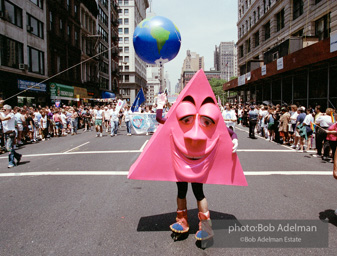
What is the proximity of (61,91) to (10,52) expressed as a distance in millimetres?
7575

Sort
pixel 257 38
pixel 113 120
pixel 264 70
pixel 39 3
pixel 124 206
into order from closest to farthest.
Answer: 1. pixel 124 206
2. pixel 113 120
3. pixel 264 70
4. pixel 39 3
5. pixel 257 38

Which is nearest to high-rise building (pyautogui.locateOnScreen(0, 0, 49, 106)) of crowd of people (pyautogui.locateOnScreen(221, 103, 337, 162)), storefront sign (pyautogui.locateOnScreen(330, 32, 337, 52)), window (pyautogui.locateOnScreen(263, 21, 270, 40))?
crowd of people (pyautogui.locateOnScreen(221, 103, 337, 162))

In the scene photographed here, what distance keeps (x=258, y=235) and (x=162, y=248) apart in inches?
53.4

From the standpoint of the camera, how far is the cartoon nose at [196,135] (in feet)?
10.4

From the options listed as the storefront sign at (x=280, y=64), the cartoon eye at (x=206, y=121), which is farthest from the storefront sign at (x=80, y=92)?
the cartoon eye at (x=206, y=121)

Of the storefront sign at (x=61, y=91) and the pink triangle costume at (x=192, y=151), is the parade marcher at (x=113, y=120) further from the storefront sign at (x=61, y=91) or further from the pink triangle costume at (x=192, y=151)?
the storefront sign at (x=61, y=91)

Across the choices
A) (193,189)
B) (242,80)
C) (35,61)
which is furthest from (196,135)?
(242,80)

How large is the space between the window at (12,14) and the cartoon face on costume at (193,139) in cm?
2240

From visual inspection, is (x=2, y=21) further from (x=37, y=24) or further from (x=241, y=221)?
(x=241, y=221)

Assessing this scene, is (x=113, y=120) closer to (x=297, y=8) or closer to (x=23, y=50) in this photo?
(x=23, y=50)

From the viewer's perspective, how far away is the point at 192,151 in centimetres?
323

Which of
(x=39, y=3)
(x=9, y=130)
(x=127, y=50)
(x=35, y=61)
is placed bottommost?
(x=9, y=130)

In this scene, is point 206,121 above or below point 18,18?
below

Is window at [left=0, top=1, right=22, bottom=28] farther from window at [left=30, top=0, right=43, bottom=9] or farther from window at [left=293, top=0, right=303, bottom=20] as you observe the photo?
window at [left=293, top=0, right=303, bottom=20]
